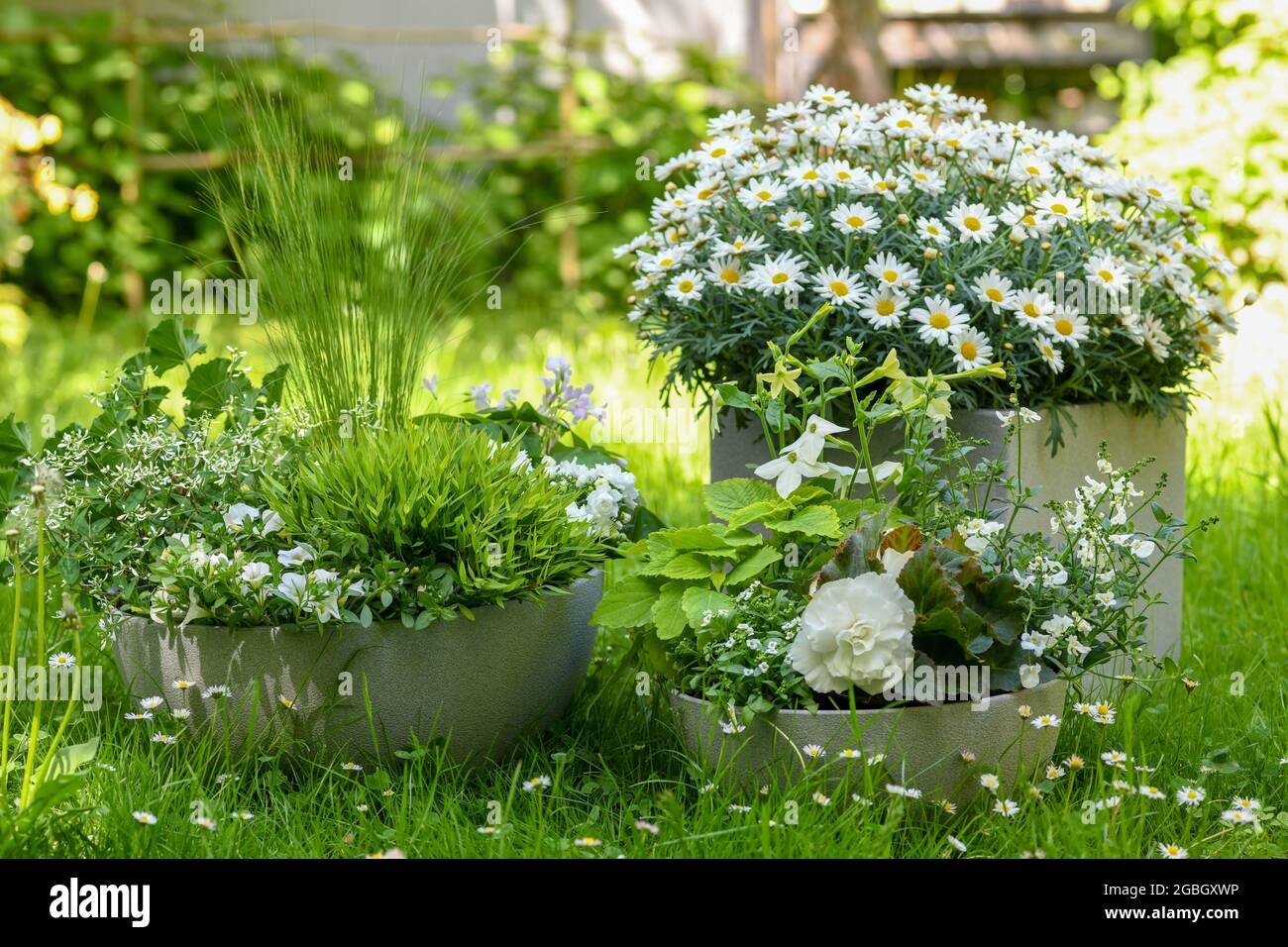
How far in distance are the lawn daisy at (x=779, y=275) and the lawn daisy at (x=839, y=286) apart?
4 cm

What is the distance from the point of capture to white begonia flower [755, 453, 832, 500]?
2.01 meters

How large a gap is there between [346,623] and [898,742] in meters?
0.81

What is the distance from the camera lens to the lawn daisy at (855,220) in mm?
2270

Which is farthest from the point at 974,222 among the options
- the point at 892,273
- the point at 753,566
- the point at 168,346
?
the point at 168,346

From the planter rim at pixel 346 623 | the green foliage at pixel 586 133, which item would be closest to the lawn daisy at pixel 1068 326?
the planter rim at pixel 346 623

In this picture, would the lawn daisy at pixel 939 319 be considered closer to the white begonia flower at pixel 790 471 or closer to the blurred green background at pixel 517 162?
the white begonia flower at pixel 790 471

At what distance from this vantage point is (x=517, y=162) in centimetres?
723

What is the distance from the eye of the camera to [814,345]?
7.51 ft

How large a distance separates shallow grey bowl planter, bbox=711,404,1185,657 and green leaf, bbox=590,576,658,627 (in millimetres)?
374

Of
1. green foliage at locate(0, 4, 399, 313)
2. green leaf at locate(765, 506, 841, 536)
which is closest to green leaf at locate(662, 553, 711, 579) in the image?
green leaf at locate(765, 506, 841, 536)

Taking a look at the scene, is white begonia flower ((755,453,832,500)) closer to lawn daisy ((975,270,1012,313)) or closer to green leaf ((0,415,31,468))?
lawn daisy ((975,270,1012,313))

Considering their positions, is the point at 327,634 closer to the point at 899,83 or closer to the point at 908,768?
the point at 908,768

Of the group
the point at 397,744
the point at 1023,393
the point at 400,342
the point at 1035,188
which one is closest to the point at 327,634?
the point at 397,744

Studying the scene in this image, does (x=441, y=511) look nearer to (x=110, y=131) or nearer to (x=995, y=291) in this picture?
(x=995, y=291)
